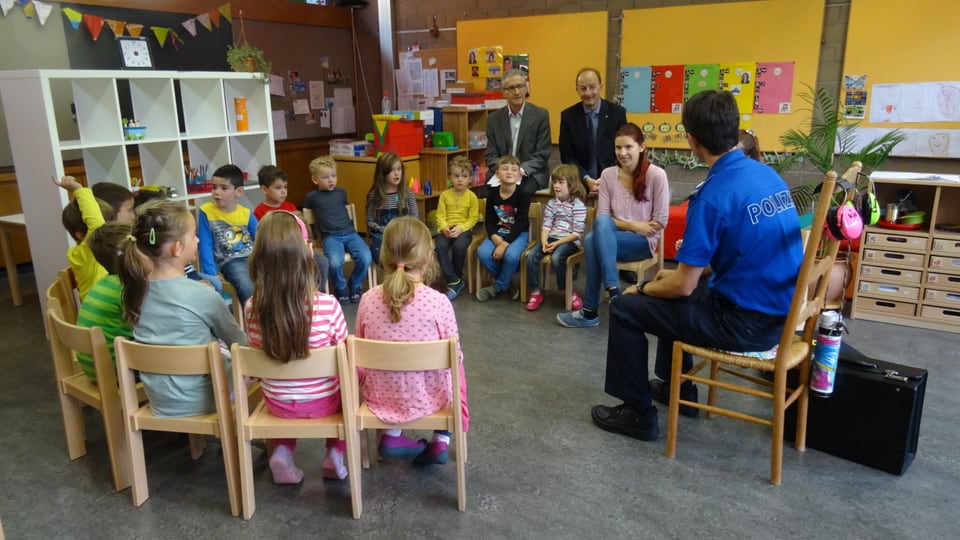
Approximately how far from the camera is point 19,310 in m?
4.49

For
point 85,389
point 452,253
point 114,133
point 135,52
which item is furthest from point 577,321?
point 135,52

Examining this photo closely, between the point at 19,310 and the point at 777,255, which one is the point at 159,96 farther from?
the point at 777,255

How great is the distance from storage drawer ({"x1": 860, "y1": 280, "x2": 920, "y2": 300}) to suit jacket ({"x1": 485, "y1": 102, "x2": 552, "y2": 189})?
216 cm

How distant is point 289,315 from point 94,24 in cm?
443

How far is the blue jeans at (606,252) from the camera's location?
13.1 feet

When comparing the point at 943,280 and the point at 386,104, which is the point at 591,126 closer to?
the point at 943,280

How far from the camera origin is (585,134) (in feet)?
15.8

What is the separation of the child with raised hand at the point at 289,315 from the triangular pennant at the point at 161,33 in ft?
14.1

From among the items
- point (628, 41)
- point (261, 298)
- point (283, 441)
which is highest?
point (628, 41)

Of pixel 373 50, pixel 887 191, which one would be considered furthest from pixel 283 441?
pixel 373 50

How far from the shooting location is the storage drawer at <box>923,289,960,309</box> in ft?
12.6

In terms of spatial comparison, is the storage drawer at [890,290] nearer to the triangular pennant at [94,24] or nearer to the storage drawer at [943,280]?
the storage drawer at [943,280]

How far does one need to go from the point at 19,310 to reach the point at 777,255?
4597 mm

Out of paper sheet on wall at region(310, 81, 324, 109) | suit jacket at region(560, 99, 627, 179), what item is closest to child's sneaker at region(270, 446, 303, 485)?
suit jacket at region(560, 99, 627, 179)
